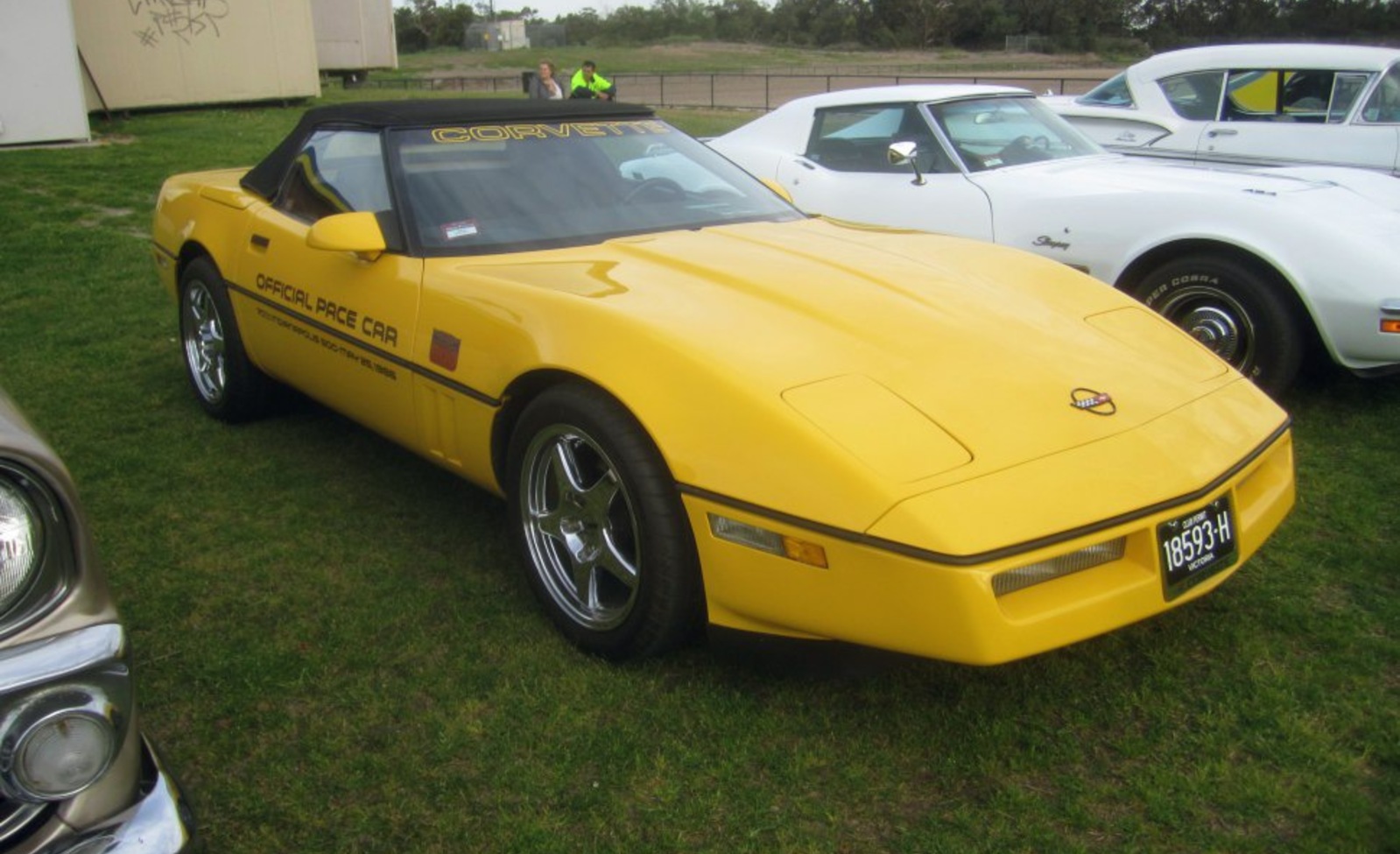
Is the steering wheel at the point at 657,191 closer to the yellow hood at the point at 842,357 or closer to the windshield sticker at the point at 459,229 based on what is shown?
the yellow hood at the point at 842,357

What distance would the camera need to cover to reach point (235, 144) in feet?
45.6

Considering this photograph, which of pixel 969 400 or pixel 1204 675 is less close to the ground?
pixel 969 400

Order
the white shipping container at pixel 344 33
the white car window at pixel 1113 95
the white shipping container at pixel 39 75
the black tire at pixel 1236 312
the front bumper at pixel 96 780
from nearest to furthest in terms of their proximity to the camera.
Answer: the front bumper at pixel 96 780 → the black tire at pixel 1236 312 → the white car window at pixel 1113 95 → the white shipping container at pixel 39 75 → the white shipping container at pixel 344 33

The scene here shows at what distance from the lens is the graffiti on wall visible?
16219 mm

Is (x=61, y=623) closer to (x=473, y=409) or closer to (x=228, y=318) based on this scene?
(x=473, y=409)

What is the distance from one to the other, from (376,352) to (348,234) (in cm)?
37

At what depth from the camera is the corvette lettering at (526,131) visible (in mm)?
3842

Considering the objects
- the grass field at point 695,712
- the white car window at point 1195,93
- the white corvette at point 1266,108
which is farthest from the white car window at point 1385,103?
the grass field at point 695,712

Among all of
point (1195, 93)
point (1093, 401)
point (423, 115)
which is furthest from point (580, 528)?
point (1195, 93)

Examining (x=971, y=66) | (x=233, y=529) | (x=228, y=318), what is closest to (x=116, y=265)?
(x=228, y=318)

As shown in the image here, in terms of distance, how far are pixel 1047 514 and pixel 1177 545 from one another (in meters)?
0.37

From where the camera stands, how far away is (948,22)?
188 feet

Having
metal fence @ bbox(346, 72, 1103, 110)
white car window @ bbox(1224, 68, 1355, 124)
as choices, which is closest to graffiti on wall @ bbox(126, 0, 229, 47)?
metal fence @ bbox(346, 72, 1103, 110)

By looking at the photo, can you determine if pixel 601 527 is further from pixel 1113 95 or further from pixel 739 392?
pixel 1113 95
